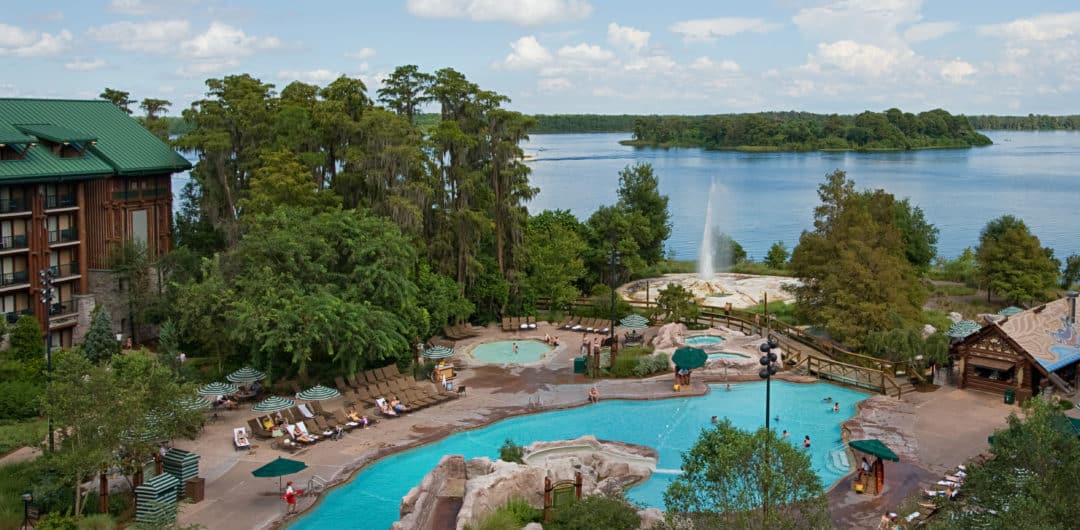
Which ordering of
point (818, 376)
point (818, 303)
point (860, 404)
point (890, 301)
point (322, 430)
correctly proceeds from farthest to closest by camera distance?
point (818, 303), point (890, 301), point (818, 376), point (860, 404), point (322, 430)

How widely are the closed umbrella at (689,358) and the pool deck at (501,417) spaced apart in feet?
3.34

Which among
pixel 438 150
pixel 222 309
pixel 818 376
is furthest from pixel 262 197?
pixel 818 376

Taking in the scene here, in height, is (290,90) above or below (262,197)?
above

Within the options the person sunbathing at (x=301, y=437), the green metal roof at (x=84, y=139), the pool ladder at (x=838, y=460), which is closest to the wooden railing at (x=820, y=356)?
the pool ladder at (x=838, y=460)

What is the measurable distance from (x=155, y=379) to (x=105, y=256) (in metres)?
18.0

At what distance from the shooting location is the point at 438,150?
4284 cm

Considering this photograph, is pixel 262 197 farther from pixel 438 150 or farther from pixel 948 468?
pixel 948 468

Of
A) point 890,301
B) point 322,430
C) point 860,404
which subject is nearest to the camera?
point 322,430

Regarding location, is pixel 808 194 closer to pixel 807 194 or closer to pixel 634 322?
pixel 807 194

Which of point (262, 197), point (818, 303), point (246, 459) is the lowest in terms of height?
Result: point (246, 459)

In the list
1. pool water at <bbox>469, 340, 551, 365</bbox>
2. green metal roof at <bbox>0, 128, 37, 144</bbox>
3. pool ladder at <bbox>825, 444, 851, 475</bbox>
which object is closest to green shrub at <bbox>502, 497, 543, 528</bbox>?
pool ladder at <bbox>825, 444, 851, 475</bbox>

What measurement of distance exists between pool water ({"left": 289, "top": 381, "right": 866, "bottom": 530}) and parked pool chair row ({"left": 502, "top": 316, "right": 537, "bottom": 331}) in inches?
472

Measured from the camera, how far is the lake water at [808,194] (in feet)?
336

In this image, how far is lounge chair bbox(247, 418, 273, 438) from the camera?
29.5 meters
